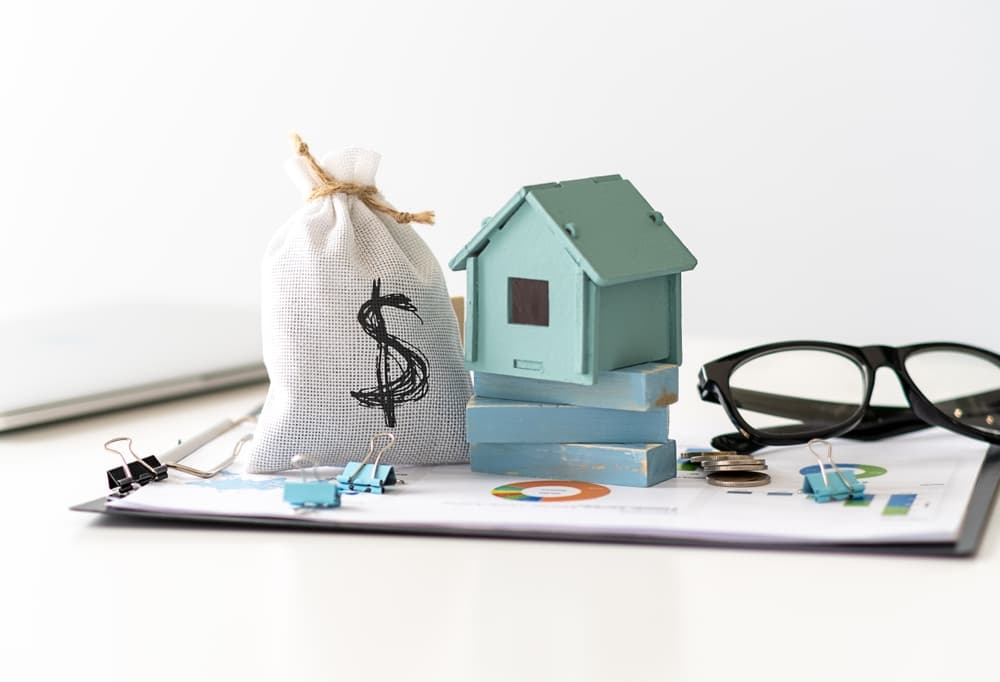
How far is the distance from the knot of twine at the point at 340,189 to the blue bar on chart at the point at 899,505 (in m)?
0.44

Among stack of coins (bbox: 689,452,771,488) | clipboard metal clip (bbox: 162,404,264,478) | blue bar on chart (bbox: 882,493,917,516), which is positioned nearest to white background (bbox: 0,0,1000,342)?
clipboard metal clip (bbox: 162,404,264,478)

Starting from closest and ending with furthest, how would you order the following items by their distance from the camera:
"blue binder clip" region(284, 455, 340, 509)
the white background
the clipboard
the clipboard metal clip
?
the clipboard < "blue binder clip" region(284, 455, 340, 509) < the clipboard metal clip < the white background

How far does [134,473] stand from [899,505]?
0.55m

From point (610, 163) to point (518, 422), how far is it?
44.1 inches

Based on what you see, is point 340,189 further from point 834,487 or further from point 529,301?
point 834,487

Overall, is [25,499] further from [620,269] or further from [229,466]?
[620,269]

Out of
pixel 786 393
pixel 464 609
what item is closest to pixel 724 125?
pixel 786 393

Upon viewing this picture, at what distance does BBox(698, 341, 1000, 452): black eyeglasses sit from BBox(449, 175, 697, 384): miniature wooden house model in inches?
4.2

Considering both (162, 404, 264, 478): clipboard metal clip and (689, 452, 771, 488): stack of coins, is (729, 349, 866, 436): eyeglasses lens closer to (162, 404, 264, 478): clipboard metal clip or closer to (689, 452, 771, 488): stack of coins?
(689, 452, 771, 488): stack of coins

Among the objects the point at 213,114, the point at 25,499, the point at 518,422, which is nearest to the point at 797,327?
the point at 213,114

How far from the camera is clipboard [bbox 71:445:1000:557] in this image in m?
0.72

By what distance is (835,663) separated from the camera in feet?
1.90

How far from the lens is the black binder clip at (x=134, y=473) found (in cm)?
91

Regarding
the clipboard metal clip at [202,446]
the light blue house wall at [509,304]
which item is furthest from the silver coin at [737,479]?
the clipboard metal clip at [202,446]
